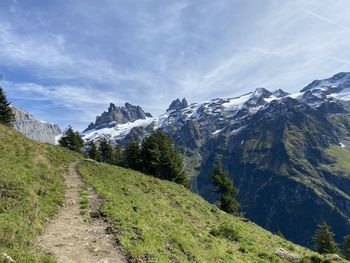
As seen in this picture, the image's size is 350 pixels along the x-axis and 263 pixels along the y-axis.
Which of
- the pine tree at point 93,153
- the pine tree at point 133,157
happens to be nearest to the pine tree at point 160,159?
A: the pine tree at point 133,157

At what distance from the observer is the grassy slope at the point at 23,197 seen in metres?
18.5

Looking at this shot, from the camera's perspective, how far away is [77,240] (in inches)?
867

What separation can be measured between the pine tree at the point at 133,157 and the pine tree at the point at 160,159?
4548 mm

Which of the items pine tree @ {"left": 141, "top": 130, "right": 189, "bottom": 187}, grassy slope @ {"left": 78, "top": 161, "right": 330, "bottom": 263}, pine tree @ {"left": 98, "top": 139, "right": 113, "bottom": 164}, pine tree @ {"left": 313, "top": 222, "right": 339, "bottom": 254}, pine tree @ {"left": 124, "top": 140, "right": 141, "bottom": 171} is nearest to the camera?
grassy slope @ {"left": 78, "top": 161, "right": 330, "bottom": 263}

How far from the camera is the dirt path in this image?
19531mm

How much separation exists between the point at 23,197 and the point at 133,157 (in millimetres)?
71807

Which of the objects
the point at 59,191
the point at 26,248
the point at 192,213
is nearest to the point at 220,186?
the point at 192,213

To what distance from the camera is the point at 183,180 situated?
300ft

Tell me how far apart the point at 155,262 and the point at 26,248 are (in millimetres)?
6754

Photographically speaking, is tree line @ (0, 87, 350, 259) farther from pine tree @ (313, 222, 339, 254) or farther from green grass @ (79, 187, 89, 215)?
green grass @ (79, 187, 89, 215)

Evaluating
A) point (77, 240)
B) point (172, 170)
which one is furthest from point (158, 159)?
point (77, 240)

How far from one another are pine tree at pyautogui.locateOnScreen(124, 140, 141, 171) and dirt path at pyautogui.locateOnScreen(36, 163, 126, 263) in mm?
63243

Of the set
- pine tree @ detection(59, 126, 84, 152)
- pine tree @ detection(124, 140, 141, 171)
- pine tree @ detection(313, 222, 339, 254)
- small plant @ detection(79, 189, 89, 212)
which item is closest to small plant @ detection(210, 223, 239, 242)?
small plant @ detection(79, 189, 89, 212)

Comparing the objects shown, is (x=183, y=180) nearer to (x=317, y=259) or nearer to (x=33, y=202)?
(x=317, y=259)
